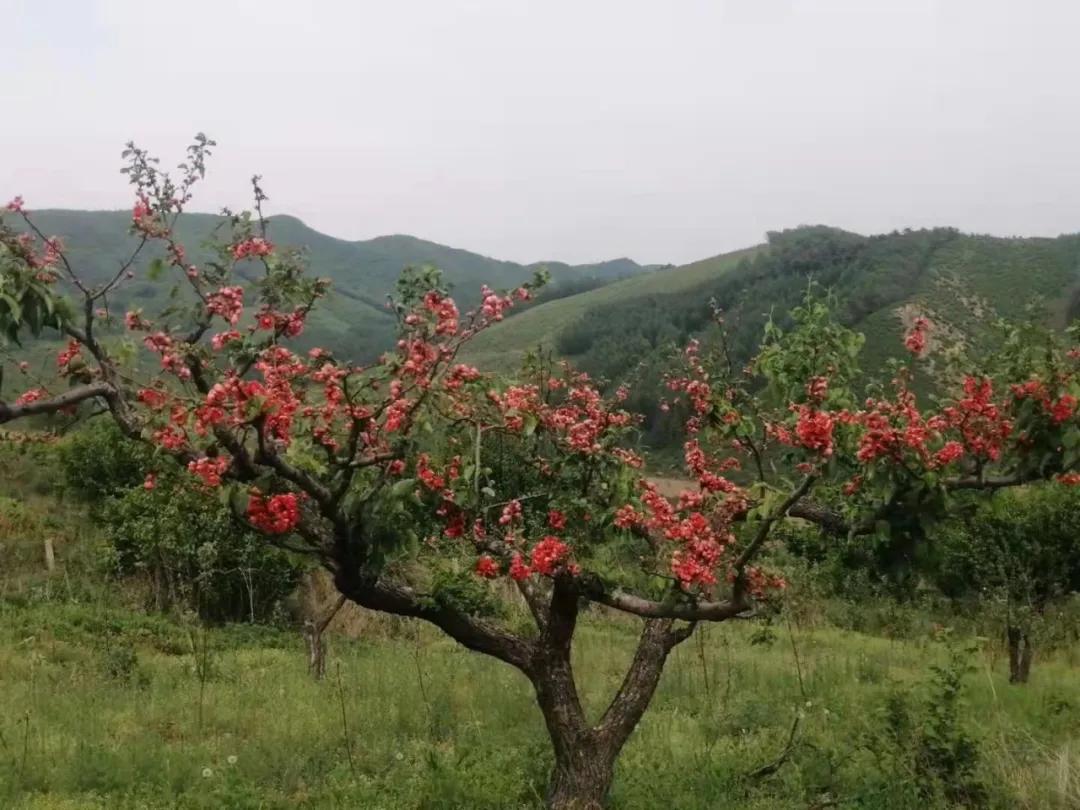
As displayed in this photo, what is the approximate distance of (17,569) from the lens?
44.2 ft

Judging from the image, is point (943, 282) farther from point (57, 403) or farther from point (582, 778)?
point (57, 403)

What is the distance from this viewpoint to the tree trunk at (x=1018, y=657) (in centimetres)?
877

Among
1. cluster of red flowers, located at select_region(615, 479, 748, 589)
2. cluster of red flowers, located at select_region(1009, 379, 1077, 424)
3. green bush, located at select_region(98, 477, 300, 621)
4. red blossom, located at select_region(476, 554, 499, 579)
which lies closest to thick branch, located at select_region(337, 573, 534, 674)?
red blossom, located at select_region(476, 554, 499, 579)

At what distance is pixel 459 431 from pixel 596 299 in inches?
3327

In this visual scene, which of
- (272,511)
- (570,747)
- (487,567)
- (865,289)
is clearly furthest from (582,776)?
(865,289)

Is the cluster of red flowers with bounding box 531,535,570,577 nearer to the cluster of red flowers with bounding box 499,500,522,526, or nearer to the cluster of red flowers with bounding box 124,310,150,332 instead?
the cluster of red flowers with bounding box 499,500,522,526

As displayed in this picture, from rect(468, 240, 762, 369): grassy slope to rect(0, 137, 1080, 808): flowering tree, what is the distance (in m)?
60.1

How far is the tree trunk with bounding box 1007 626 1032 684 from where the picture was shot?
8.77m

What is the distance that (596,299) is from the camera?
8775 centimetres

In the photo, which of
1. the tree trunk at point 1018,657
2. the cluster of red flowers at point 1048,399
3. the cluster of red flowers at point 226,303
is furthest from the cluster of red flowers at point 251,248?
the tree trunk at point 1018,657

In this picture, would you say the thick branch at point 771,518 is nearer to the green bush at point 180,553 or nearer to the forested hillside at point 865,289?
the green bush at point 180,553

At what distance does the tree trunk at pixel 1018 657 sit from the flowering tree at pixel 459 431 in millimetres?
5150

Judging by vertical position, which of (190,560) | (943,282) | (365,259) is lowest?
(190,560)

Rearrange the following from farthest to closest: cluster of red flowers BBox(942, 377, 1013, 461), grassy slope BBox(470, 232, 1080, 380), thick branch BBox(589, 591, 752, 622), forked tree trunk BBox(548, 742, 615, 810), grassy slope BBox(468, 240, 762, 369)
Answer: grassy slope BBox(468, 240, 762, 369)
grassy slope BBox(470, 232, 1080, 380)
forked tree trunk BBox(548, 742, 615, 810)
thick branch BBox(589, 591, 752, 622)
cluster of red flowers BBox(942, 377, 1013, 461)
